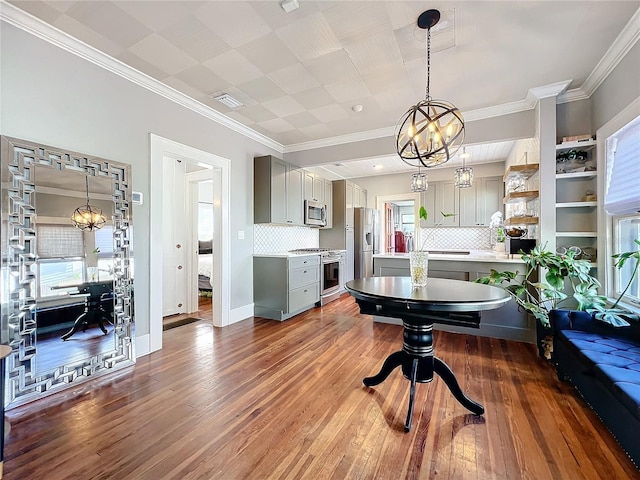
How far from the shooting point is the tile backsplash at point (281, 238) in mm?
4508

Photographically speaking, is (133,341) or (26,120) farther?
(133,341)

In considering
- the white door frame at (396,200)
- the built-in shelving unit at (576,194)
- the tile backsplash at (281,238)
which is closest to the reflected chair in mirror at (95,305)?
the tile backsplash at (281,238)

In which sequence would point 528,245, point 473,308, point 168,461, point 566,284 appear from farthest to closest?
point 528,245 → point 566,284 → point 473,308 → point 168,461

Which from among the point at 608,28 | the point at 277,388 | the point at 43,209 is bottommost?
the point at 277,388

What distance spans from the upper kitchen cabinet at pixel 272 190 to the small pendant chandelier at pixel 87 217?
2027 millimetres

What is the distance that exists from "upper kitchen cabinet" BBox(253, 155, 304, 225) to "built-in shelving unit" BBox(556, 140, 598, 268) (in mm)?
3318

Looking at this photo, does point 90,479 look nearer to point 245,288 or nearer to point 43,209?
point 43,209

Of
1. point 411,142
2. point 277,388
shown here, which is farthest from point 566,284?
point 277,388

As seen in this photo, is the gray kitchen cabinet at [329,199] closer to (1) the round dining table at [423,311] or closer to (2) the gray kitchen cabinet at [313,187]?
(2) the gray kitchen cabinet at [313,187]

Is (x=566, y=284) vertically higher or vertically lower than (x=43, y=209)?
lower

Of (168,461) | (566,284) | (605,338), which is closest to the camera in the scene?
(168,461)

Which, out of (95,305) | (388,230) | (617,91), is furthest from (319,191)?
(617,91)

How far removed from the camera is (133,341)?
2670 mm

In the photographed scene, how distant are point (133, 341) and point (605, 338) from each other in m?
3.81
